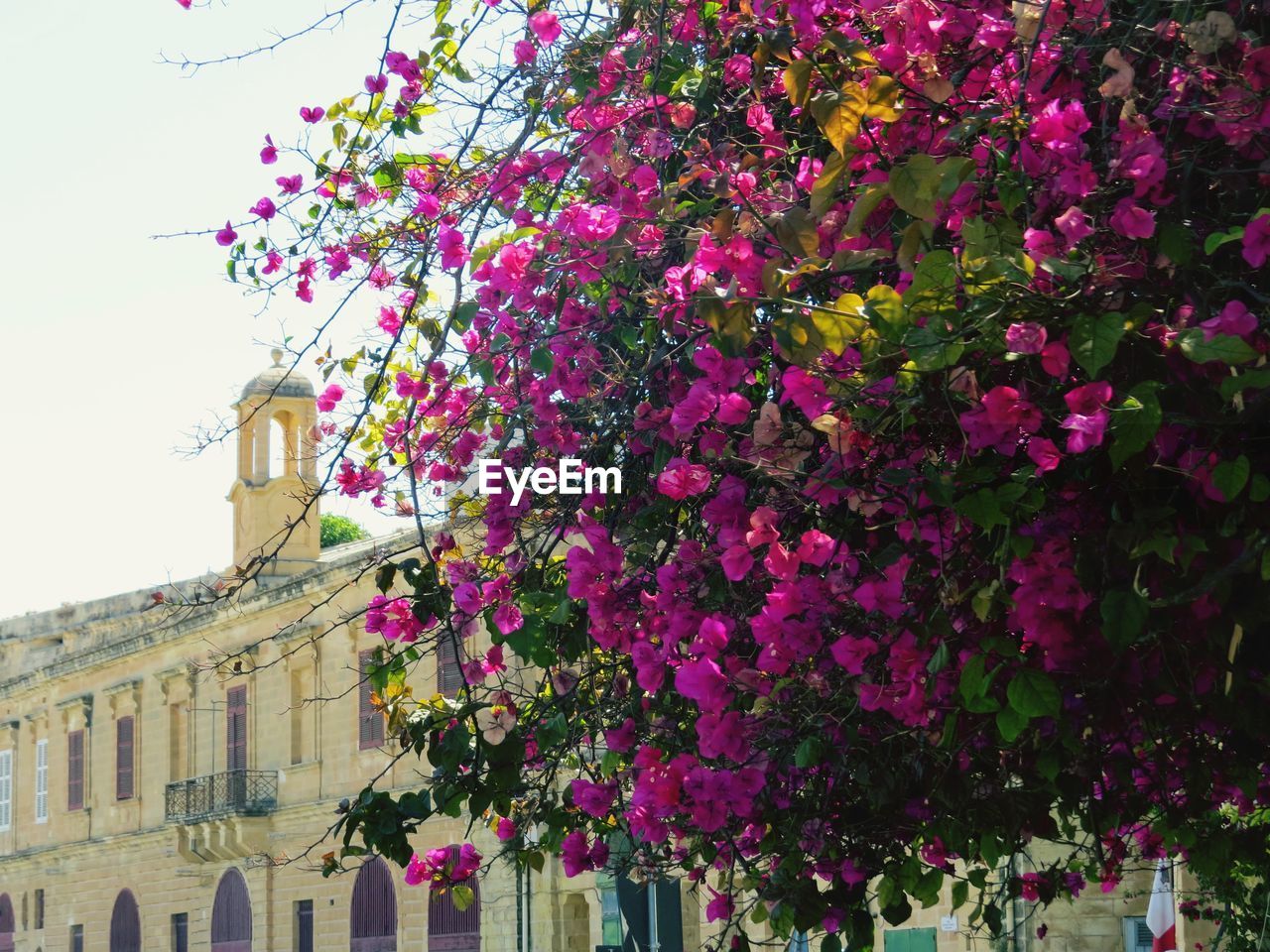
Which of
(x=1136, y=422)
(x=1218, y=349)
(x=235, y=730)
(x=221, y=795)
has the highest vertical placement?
(x=235, y=730)

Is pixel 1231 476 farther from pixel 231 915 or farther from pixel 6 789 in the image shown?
pixel 6 789

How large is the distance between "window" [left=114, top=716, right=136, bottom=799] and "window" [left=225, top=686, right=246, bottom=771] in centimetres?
389

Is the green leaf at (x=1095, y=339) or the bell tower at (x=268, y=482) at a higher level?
the bell tower at (x=268, y=482)

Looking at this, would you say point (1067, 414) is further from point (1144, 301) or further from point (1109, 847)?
point (1109, 847)

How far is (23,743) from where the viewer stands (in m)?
40.1

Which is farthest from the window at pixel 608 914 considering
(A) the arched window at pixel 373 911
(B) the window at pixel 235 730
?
(B) the window at pixel 235 730

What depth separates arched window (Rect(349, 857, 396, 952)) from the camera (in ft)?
87.8

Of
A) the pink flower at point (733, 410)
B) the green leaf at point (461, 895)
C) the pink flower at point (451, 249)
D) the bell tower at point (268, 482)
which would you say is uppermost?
the bell tower at point (268, 482)

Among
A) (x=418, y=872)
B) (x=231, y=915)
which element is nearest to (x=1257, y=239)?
(x=418, y=872)

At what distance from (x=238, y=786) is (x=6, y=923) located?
13.1 meters

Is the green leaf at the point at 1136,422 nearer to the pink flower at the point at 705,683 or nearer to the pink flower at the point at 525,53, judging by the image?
the pink flower at the point at 705,683

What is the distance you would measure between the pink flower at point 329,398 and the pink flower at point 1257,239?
14.5 feet

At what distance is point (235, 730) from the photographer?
3164cm

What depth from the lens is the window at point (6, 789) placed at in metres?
40.8
